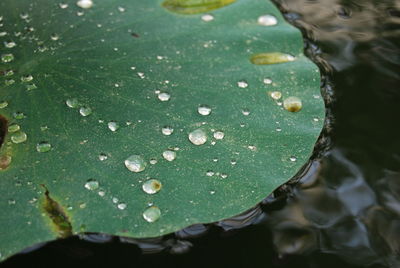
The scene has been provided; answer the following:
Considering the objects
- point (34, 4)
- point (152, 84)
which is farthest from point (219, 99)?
point (34, 4)

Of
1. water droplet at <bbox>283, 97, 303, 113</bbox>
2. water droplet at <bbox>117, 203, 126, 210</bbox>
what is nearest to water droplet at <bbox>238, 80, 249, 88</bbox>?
water droplet at <bbox>283, 97, 303, 113</bbox>

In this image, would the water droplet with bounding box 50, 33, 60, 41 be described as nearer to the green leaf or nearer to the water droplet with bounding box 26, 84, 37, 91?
the green leaf

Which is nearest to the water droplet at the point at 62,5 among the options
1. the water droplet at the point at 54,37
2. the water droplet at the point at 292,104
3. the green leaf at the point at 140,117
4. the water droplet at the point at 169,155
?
the green leaf at the point at 140,117


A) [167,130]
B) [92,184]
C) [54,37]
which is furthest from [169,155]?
[54,37]

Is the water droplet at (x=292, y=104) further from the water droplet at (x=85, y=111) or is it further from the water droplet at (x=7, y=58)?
the water droplet at (x=7, y=58)

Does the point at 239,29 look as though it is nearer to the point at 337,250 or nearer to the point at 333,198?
the point at 333,198
